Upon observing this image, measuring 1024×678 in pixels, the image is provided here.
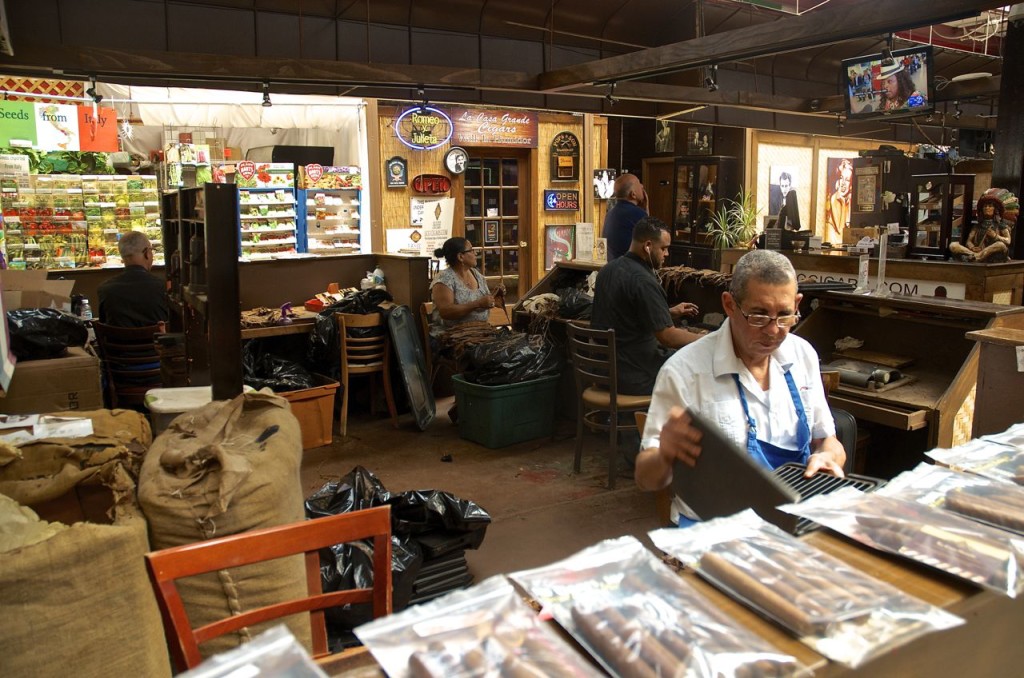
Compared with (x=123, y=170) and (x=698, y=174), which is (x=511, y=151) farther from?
(x=123, y=170)

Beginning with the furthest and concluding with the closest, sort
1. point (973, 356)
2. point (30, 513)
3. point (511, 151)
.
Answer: point (511, 151) → point (973, 356) → point (30, 513)

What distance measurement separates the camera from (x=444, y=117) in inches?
383

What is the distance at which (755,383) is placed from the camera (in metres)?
2.37

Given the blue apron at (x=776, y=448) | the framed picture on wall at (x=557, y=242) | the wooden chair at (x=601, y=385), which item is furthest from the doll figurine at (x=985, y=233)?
the framed picture on wall at (x=557, y=242)

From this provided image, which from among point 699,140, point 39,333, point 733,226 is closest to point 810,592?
point 39,333

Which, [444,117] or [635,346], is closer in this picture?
[635,346]

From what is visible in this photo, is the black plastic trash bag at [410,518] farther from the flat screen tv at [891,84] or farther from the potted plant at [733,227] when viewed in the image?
the potted plant at [733,227]

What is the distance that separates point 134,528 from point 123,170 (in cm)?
708

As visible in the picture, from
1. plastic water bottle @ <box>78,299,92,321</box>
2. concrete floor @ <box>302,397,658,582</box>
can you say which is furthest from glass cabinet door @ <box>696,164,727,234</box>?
plastic water bottle @ <box>78,299,92,321</box>

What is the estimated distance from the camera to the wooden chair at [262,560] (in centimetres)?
165

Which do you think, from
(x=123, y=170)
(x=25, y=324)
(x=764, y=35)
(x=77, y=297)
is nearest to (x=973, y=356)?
(x=764, y=35)

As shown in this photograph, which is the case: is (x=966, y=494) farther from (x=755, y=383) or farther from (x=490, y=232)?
(x=490, y=232)

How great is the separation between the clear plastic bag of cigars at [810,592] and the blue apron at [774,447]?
40.0 inches

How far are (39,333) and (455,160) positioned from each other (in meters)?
6.15
